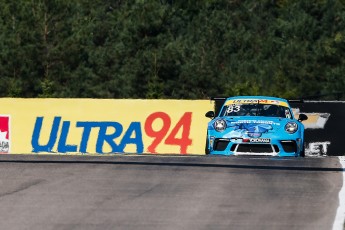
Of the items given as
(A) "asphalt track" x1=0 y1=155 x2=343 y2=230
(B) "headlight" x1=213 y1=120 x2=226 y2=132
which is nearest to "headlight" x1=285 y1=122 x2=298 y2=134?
(B) "headlight" x1=213 y1=120 x2=226 y2=132

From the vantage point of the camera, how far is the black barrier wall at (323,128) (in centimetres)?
2667

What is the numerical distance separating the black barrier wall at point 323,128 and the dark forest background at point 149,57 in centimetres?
4045

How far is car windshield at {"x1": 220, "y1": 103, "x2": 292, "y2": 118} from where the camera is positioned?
22.5m

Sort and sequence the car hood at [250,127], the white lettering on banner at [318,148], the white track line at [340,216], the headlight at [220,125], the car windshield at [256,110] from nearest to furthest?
the white track line at [340,216]
the car hood at [250,127]
the headlight at [220,125]
the car windshield at [256,110]
the white lettering on banner at [318,148]

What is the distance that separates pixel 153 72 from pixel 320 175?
5846 cm

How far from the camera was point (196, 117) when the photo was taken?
2645cm

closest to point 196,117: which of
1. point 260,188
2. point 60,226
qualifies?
point 260,188

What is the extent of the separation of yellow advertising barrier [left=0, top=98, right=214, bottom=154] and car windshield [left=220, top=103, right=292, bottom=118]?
138 inches

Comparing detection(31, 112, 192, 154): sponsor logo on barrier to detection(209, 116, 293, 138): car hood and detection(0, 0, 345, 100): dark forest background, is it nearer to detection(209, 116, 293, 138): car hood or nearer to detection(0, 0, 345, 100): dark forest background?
detection(209, 116, 293, 138): car hood

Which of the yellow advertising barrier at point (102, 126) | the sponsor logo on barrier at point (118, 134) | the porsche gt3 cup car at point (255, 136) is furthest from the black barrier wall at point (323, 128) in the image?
the porsche gt3 cup car at point (255, 136)

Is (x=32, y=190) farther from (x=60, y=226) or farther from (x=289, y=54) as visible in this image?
(x=289, y=54)

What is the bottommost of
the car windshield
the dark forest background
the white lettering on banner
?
the dark forest background

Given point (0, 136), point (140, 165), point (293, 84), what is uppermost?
point (140, 165)

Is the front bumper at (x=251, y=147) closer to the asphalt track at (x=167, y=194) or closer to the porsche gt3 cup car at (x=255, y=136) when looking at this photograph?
the porsche gt3 cup car at (x=255, y=136)
